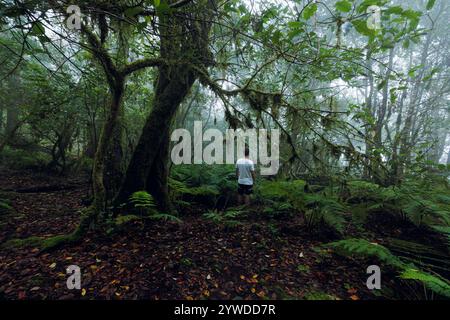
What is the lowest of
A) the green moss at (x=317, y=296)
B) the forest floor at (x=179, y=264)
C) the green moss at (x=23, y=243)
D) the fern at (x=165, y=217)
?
the green moss at (x=317, y=296)

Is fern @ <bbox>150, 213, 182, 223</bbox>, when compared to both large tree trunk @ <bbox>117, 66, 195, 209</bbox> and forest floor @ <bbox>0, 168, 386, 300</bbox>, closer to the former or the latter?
forest floor @ <bbox>0, 168, 386, 300</bbox>

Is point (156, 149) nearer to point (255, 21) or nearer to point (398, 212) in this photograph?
point (255, 21)

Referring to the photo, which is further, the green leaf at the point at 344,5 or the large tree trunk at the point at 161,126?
the large tree trunk at the point at 161,126

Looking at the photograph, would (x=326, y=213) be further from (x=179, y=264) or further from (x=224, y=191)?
(x=224, y=191)

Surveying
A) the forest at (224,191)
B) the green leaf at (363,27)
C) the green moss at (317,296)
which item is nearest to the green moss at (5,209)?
the forest at (224,191)

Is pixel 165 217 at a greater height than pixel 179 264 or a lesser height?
greater

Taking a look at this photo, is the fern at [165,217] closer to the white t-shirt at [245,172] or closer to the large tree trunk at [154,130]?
the large tree trunk at [154,130]

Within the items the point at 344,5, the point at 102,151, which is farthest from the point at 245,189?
the point at 344,5

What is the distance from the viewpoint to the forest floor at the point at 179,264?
8.80 ft

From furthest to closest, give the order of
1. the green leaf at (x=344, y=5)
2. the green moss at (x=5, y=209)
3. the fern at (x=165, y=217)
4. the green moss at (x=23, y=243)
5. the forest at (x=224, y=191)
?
the green moss at (x=5, y=209) → the fern at (x=165, y=217) → the green moss at (x=23, y=243) → the forest at (x=224, y=191) → the green leaf at (x=344, y=5)

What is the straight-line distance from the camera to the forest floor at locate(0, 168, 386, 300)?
8.80ft

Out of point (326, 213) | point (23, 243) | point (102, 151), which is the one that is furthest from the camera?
point (326, 213)

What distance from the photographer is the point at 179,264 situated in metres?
3.22
